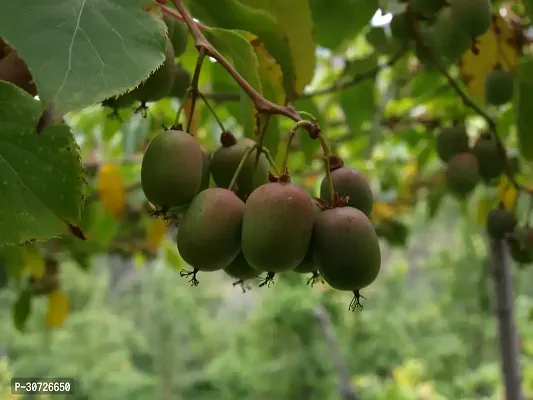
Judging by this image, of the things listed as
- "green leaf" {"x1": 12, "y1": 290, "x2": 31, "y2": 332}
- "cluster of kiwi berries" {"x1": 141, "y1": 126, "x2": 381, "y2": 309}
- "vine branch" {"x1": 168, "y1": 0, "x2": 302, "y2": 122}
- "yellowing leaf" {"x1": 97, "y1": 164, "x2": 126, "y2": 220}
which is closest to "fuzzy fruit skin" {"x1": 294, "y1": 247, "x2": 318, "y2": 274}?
"cluster of kiwi berries" {"x1": 141, "y1": 126, "x2": 381, "y2": 309}

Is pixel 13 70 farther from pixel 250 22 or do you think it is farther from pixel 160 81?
pixel 250 22

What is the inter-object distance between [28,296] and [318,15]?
122cm

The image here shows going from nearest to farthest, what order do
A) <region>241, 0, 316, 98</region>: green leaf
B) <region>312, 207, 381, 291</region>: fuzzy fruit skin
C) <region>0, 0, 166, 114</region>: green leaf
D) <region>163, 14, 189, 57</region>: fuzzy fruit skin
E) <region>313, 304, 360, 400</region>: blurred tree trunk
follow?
<region>0, 0, 166, 114</region>: green leaf → <region>312, 207, 381, 291</region>: fuzzy fruit skin → <region>163, 14, 189, 57</region>: fuzzy fruit skin → <region>241, 0, 316, 98</region>: green leaf → <region>313, 304, 360, 400</region>: blurred tree trunk

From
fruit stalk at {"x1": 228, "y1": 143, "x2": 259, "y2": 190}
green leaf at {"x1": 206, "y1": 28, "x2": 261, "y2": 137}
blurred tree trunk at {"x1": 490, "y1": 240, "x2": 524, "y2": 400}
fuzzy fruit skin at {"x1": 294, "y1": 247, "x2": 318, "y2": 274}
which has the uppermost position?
green leaf at {"x1": 206, "y1": 28, "x2": 261, "y2": 137}

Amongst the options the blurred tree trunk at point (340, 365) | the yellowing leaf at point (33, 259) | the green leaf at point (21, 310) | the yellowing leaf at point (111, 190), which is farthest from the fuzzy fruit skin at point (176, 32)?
the blurred tree trunk at point (340, 365)

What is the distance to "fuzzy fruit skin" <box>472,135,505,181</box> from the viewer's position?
876mm

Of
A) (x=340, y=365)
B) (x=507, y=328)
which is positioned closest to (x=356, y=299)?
(x=507, y=328)

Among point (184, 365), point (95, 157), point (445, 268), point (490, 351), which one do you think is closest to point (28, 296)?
point (95, 157)

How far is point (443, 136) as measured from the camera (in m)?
0.93

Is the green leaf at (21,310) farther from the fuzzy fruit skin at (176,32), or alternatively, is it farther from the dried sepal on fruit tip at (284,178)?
the dried sepal on fruit tip at (284,178)

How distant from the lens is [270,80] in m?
0.61

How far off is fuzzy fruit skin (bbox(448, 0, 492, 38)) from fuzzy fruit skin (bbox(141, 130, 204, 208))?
297 millimetres

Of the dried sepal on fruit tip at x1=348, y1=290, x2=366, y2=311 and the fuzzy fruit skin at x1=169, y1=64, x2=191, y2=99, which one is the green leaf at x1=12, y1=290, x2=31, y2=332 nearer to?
the fuzzy fruit skin at x1=169, y1=64, x2=191, y2=99

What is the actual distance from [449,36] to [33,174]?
0.44 m
